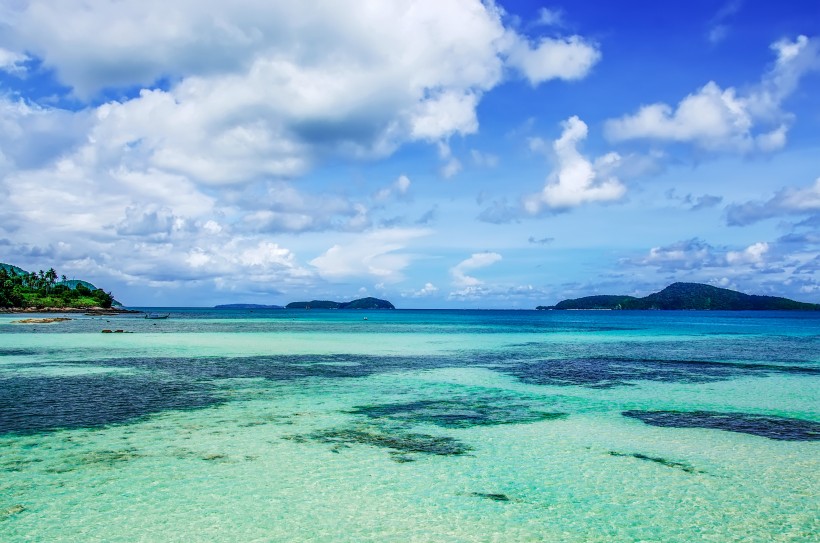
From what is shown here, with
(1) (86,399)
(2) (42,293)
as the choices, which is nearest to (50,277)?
(2) (42,293)

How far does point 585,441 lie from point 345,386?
12268mm

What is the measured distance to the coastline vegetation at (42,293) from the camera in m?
137

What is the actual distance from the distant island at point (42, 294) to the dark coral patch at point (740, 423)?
158m

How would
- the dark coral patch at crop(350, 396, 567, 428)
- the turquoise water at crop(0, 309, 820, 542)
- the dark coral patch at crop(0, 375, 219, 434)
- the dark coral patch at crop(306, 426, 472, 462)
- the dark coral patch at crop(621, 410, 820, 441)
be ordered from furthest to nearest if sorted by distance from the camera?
the dark coral patch at crop(350, 396, 567, 428) < the dark coral patch at crop(0, 375, 219, 434) < the dark coral patch at crop(621, 410, 820, 441) < the dark coral patch at crop(306, 426, 472, 462) < the turquoise water at crop(0, 309, 820, 542)

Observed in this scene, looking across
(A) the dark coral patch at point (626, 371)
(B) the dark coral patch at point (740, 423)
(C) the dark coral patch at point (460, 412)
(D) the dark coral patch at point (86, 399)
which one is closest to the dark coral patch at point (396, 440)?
(C) the dark coral patch at point (460, 412)

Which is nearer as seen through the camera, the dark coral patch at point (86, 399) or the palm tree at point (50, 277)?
the dark coral patch at point (86, 399)

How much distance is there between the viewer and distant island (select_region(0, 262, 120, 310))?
451ft

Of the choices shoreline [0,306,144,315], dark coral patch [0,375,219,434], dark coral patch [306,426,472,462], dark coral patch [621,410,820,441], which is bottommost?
dark coral patch [0,375,219,434]

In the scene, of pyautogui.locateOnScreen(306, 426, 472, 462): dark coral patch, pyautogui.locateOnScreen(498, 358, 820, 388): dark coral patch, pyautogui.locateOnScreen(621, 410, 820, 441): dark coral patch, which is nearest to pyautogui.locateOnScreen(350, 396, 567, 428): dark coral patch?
pyautogui.locateOnScreen(306, 426, 472, 462): dark coral patch

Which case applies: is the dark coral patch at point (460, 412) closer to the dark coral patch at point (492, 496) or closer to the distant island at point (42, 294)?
the dark coral patch at point (492, 496)

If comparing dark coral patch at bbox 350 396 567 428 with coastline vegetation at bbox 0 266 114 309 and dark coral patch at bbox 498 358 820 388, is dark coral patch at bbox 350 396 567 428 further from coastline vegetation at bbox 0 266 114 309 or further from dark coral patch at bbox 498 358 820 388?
coastline vegetation at bbox 0 266 114 309

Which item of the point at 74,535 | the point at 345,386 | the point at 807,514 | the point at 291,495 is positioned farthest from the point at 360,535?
the point at 345,386

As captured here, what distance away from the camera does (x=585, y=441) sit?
14.5 m

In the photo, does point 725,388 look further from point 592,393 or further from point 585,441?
point 585,441
